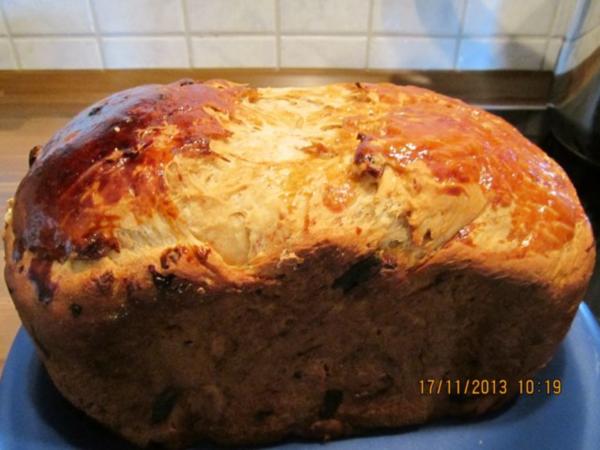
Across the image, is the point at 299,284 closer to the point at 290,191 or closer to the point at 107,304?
the point at 290,191

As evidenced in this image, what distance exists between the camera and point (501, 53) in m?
1.82

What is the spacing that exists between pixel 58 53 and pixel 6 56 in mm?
159

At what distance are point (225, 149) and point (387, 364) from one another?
0.41m

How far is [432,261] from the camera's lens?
82cm

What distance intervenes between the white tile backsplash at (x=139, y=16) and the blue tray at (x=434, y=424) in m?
1.07

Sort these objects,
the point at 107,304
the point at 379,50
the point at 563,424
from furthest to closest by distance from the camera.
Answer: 1. the point at 379,50
2. the point at 563,424
3. the point at 107,304

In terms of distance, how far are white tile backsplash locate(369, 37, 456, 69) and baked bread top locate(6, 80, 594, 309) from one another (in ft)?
3.17

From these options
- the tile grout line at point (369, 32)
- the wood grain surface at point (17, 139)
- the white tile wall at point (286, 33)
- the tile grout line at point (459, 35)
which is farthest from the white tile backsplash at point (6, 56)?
the tile grout line at point (459, 35)

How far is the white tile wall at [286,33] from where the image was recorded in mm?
1730

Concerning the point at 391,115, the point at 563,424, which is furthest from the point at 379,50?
the point at 563,424

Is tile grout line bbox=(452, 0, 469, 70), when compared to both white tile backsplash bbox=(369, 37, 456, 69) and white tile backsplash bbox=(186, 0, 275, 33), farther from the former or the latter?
white tile backsplash bbox=(186, 0, 275, 33)

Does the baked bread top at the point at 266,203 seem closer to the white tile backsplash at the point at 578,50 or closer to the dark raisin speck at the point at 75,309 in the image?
the dark raisin speck at the point at 75,309

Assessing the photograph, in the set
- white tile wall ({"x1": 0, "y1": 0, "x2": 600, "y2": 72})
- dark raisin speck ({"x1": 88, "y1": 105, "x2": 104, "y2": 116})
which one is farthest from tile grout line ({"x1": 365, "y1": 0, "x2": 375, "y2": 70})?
dark raisin speck ({"x1": 88, "y1": 105, "x2": 104, "y2": 116})

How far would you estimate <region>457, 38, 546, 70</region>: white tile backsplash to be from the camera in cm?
180
